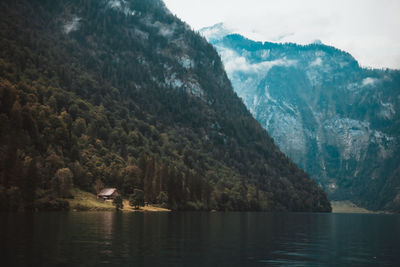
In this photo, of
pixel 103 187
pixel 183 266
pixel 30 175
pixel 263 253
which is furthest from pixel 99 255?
pixel 103 187

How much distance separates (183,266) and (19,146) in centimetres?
13459

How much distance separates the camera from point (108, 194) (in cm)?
18700

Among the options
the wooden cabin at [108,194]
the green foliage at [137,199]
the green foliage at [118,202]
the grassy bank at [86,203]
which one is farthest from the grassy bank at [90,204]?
the wooden cabin at [108,194]

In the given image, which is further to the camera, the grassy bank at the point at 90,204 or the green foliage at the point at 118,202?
the green foliage at the point at 118,202

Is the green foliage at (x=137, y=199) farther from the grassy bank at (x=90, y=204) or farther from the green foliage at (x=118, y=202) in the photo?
the green foliage at (x=118, y=202)

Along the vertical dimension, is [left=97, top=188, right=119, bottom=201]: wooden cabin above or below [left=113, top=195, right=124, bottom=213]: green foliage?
above

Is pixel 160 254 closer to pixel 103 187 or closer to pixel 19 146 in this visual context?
pixel 19 146

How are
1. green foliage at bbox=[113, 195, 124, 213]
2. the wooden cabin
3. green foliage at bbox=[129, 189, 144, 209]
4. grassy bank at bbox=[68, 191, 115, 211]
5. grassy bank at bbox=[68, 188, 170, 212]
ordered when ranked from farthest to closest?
the wooden cabin
green foliage at bbox=[129, 189, 144, 209]
green foliage at bbox=[113, 195, 124, 213]
grassy bank at bbox=[68, 188, 170, 212]
grassy bank at bbox=[68, 191, 115, 211]

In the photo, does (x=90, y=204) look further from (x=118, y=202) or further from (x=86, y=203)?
(x=118, y=202)

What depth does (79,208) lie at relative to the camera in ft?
522

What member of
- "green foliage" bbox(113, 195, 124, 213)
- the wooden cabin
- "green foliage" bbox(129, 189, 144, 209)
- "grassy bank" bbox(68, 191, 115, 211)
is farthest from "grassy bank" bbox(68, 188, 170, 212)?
the wooden cabin

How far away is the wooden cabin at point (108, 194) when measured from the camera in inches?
7293

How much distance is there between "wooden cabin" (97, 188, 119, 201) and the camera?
185 m

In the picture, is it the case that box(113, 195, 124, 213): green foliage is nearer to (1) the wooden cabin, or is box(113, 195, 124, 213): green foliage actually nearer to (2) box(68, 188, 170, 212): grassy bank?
(2) box(68, 188, 170, 212): grassy bank
